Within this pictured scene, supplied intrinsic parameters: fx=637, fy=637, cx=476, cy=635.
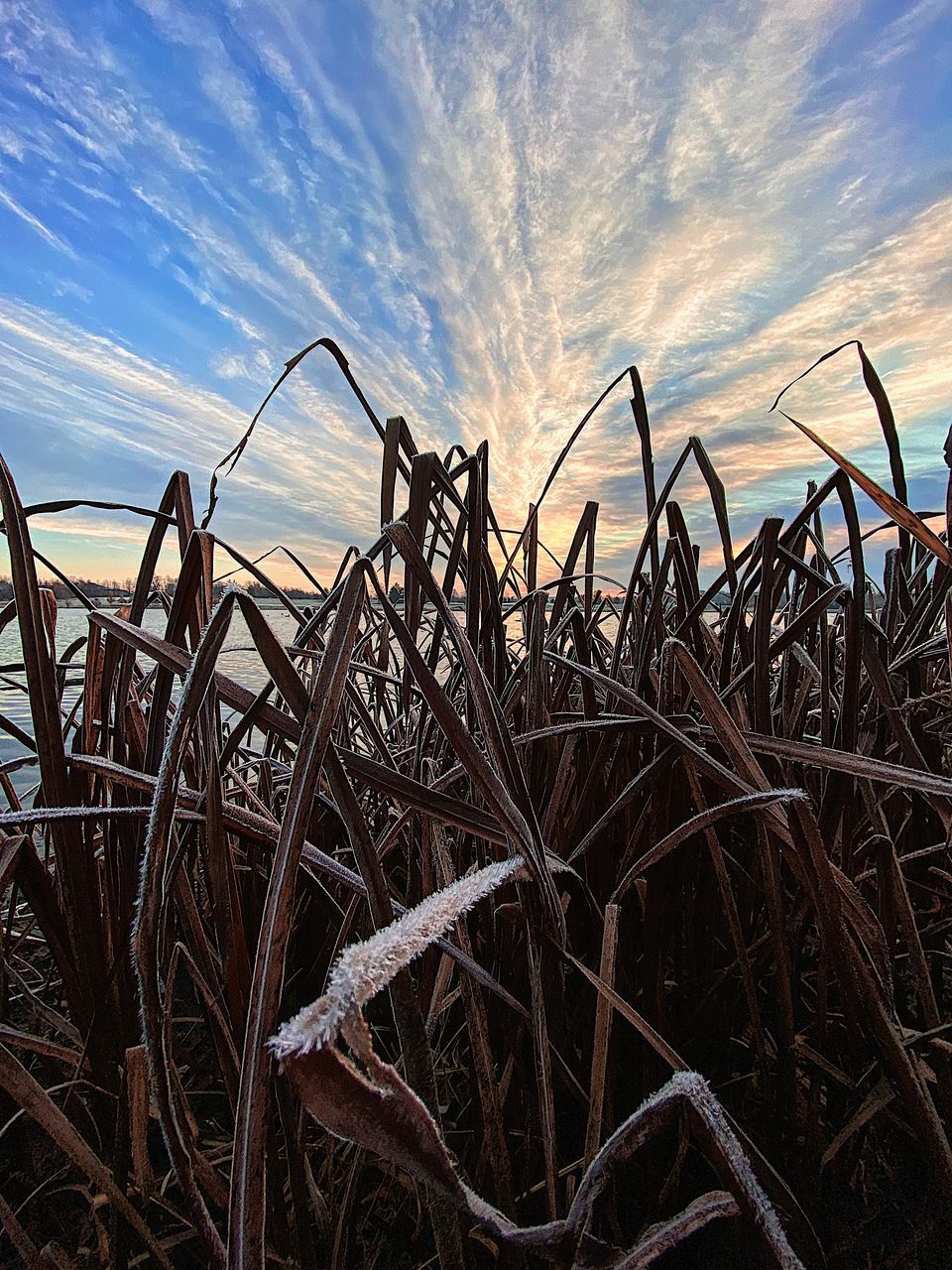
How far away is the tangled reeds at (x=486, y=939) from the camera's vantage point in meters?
0.42

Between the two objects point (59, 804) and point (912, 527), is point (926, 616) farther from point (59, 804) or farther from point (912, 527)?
point (59, 804)

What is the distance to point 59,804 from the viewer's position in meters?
0.67

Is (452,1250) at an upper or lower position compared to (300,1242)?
upper

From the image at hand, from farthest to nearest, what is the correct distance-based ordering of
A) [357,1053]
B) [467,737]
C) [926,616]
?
[926,616], [467,737], [357,1053]

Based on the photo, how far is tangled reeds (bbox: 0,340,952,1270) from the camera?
42 centimetres

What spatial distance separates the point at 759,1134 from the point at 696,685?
2.13ft

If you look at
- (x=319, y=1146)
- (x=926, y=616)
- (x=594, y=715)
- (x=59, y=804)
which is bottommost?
(x=319, y=1146)

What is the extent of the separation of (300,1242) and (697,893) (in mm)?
654

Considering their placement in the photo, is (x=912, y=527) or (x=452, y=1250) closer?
(x=452, y=1250)

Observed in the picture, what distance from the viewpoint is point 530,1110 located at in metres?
0.77

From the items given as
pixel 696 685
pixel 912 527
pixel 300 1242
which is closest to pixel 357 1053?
pixel 696 685

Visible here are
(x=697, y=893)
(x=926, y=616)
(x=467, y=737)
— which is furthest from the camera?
(x=926, y=616)

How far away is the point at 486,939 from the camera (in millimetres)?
833

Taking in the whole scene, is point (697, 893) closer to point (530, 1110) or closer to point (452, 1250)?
point (530, 1110)
